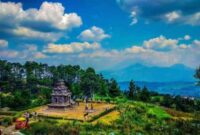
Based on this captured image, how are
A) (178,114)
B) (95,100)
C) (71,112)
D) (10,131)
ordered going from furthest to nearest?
(95,100), (178,114), (71,112), (10,131)

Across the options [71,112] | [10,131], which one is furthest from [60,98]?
[10,131]

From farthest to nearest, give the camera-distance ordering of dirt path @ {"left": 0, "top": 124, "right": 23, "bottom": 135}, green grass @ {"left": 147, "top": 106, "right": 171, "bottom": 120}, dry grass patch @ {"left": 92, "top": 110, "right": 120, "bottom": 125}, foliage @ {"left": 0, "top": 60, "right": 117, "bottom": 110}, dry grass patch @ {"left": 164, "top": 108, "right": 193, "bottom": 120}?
1. foliage @ {"left": 0, "top": 60, "right": 117, "bottom": 110}
2. dry grass patch @ {"left": 164, "top": 108, "right": 193, "bottom": 120}
3. green grass @ {"left": 147, "top": 106, "right": 171, "bottom": 120}
4. dry grass patch @ {"left": 92, "top": 110, "right": 120, "bottom": 125}
5. dirt path @ {"left": 0, "top": 124, "right": 23, "bottom": 135}

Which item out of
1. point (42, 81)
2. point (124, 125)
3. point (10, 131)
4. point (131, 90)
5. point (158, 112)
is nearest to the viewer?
point (10, 131)

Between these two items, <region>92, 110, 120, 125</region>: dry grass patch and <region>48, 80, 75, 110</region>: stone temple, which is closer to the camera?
<region>92, 110, 120, 125</region>: dry grass patch

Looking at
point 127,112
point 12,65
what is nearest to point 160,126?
point 127,112

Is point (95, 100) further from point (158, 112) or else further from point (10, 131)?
point (10, 131)

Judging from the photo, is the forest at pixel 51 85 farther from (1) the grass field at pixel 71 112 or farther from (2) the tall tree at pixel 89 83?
(1) the grass field at pixel 71 112

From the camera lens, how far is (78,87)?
70.8 metres

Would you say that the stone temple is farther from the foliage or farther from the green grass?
the green grass

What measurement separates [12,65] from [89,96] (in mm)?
24138

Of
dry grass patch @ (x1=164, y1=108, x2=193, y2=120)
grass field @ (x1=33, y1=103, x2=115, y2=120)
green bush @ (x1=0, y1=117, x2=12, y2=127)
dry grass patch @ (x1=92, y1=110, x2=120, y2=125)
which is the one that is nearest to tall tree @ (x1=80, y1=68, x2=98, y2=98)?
grass field @ (x1=33, y1=103, x2=115, y2=120)

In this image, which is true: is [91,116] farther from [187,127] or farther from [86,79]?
[86,79]

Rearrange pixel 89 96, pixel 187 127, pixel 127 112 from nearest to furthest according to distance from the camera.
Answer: pixel 187 127 < pixel 127 112 < pixel 89 96

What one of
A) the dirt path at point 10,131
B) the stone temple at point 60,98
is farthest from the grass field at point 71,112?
the dirt path at point 10,131
